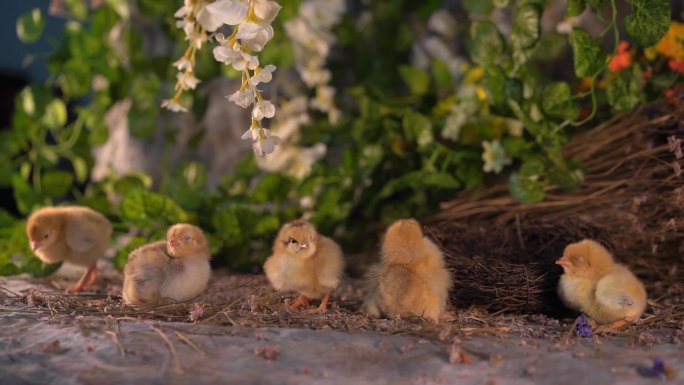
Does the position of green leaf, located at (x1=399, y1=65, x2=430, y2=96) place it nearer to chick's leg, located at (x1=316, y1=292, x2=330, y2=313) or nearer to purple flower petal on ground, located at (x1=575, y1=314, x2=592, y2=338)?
chick's leg, located at (x1=316, y1=292, x2=330, y2=313)

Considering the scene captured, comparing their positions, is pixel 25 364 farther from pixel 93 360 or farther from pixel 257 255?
pixel 257 255

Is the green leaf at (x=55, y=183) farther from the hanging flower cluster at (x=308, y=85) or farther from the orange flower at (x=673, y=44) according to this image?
the orange flower at (x=673, y=44)

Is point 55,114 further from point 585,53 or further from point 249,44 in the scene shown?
point 585,53

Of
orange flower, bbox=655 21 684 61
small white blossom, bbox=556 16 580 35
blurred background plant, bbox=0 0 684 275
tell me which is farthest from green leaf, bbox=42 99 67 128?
orange flower, bbox=655 21 684 61

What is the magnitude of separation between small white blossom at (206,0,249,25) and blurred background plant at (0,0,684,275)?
1.26ft

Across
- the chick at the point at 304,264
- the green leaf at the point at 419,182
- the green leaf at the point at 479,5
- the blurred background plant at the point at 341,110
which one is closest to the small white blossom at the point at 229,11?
the blurred background plant at the point at 341,110

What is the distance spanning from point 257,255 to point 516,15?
113 centimetres

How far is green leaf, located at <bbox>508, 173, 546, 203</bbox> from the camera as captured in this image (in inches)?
91.9

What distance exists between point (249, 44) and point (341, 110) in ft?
5.66

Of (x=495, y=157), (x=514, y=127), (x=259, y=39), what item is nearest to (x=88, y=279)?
(x=259, y=39)

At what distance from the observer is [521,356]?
5.11ft

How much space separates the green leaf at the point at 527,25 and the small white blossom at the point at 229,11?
1.14m

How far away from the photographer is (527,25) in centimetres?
241

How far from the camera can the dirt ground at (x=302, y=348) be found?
1451 millimetres
